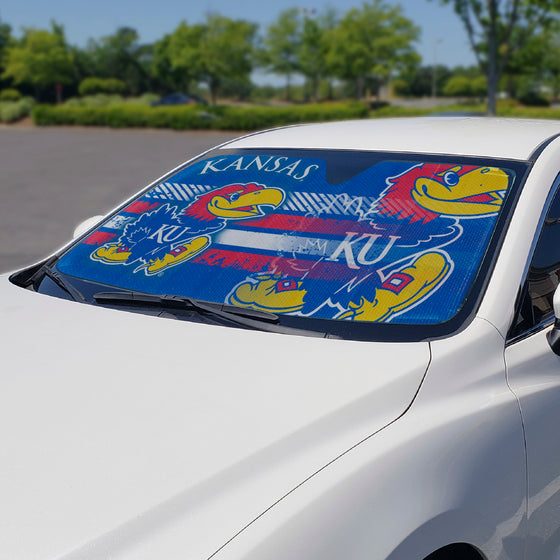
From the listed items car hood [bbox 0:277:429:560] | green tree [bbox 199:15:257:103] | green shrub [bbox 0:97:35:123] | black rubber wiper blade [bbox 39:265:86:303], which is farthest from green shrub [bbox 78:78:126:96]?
car hood [bbox 0:277:429:560]

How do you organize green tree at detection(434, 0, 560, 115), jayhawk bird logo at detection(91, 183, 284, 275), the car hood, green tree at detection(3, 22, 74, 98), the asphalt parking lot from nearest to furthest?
the car hood → jayhawk bird logo at detection(91, 183, 284, 275) → the asphalt parking lot → green tree at detection(434, 0, 560, 115) → green tree at detection(3, 22, 74, 98)

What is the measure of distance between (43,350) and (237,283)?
0.64 m

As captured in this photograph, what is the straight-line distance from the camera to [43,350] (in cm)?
213

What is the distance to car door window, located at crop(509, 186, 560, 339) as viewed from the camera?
7.15 feet

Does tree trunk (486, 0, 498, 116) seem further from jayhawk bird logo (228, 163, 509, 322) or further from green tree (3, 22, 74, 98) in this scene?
green tree (3, 22, 74, 98)

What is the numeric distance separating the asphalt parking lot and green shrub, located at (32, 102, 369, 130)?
1716 millimetres

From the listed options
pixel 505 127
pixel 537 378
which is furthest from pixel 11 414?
pixel 505 127

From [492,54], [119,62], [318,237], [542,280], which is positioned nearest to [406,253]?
[318,237]

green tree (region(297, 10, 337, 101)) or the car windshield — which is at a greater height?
green tree (region(297, 10, 337, 101))

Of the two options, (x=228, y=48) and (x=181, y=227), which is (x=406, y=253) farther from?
(x=228, y=48)

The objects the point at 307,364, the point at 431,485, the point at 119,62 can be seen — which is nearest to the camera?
the point at 431,485

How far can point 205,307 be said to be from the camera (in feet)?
7.56

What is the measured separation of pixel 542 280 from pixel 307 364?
898mm

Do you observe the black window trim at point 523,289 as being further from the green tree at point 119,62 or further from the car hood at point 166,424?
the green tree at point 119,62
